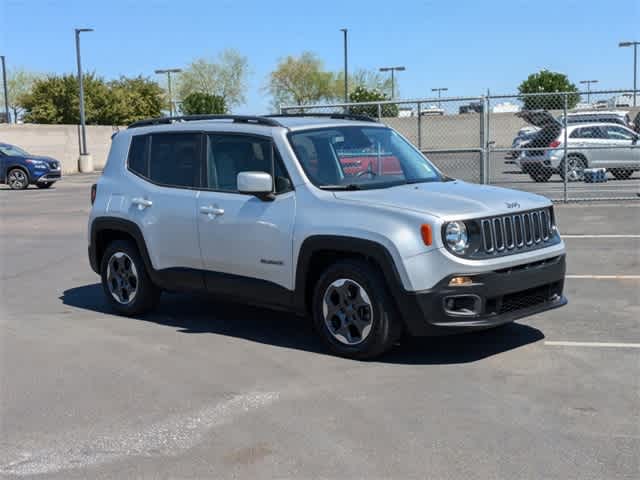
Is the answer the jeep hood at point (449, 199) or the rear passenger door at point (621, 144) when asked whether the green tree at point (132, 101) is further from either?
the jeep hood at point (449, 199)

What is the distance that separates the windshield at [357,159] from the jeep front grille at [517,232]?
1.03 m

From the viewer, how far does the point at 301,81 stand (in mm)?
83562

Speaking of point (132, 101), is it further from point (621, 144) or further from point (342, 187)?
point (342, 187)

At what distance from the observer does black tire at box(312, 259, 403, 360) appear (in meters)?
6.29

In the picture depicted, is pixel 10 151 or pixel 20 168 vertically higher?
pixel 10 151

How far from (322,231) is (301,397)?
140 cm

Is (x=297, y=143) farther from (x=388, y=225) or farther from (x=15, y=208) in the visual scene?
(x=15, y=208)

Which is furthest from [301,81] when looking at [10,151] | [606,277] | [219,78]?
[606,277]

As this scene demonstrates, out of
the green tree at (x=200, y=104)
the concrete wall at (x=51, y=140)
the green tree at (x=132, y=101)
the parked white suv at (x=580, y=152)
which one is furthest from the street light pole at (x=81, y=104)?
the parked white suv at (x=580, y=152)

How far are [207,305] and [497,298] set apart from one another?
11.4 ft

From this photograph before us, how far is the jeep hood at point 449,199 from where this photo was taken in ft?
20.5

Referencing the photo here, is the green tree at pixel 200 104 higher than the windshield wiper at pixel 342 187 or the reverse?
higher

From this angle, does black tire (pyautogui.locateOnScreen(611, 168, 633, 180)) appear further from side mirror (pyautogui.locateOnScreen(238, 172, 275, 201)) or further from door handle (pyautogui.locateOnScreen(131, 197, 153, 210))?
side mirror (pyautogui.locateOnScreen(238, 172, 275, 201))

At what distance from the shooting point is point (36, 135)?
1805 inches
